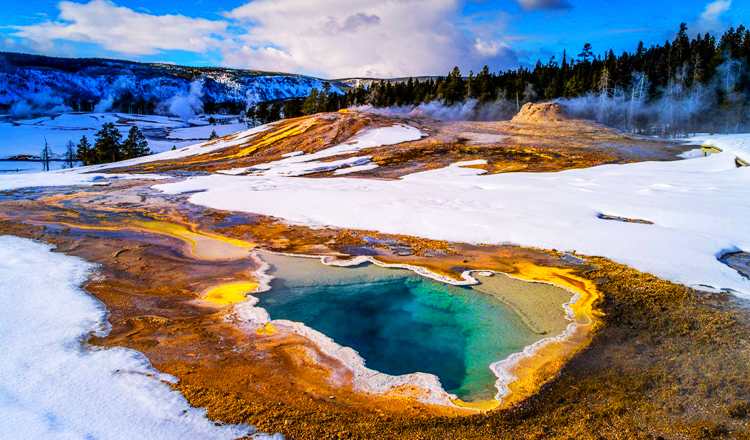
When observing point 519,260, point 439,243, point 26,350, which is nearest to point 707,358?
point 519,260

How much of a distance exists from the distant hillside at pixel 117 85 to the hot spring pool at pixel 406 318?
392ft

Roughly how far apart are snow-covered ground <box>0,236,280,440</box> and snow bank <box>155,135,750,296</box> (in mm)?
4600

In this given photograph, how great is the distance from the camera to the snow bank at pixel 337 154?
49.2ft

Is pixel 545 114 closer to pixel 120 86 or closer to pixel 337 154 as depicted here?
pixel 337 154

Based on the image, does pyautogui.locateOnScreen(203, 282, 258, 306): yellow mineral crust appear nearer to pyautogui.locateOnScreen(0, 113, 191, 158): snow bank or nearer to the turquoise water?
the turquoise water

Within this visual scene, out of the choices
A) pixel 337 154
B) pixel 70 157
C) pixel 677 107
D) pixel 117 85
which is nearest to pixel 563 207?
pixel 337 154

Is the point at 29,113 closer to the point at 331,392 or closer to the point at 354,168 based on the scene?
the point at 354,168

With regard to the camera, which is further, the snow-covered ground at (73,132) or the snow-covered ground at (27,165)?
the snow-covered ground at (73,132)

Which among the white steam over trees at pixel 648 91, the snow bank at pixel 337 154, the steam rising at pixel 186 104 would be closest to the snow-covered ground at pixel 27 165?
the snow bank at pixel 337 154

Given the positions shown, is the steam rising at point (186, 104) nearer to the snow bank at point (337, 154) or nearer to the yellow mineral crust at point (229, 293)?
the snow bank at point (337, 154)

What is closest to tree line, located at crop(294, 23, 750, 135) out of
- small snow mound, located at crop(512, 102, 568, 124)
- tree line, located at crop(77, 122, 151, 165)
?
small snow mound, located at crop(512, 102, 568, 124)

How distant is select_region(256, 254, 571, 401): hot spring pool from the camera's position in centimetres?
336

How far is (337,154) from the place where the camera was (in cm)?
1673

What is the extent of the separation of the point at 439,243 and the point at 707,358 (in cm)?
375
